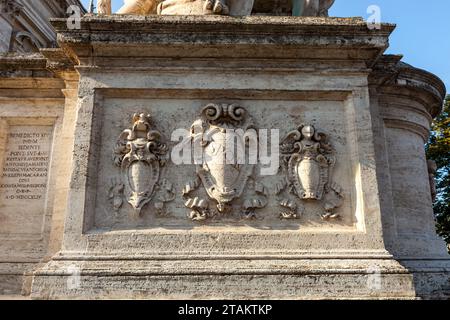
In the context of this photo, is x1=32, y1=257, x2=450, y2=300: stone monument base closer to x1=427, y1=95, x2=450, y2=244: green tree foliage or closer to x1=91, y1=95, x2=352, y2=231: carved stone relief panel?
x1=91, y1=95, x2=352, y2=231: carved stone relief panel

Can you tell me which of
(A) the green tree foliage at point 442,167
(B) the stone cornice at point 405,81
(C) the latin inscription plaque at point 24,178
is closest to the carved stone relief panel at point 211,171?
(B) the stone cornice at point 405,81

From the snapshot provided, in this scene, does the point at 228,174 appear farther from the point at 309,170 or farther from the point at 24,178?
the point at 24,178

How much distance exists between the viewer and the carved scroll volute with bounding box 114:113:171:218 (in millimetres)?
4590

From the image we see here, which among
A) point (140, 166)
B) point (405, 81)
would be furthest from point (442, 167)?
point (140, 166)

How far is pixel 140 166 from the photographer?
465 centimetres

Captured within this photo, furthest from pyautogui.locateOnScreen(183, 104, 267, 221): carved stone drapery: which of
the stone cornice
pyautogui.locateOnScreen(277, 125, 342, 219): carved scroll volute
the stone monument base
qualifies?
the stone cornice

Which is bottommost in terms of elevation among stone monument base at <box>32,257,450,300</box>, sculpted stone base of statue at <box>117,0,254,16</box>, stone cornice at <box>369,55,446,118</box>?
stone monument base at <box>32,257,450,300</box>

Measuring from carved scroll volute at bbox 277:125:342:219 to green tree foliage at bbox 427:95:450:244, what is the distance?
21043mm

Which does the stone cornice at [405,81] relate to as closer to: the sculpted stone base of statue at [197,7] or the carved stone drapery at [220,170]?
the carved stone drapery at [220,170]

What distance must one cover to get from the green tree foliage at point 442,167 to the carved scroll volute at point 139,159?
2197 centimetres

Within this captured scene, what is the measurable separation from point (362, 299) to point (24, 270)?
134 inches

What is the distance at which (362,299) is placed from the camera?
4062 mm

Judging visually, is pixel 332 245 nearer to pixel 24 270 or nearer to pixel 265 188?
pixel 265 188

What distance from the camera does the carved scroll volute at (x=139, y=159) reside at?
4.59 meters
